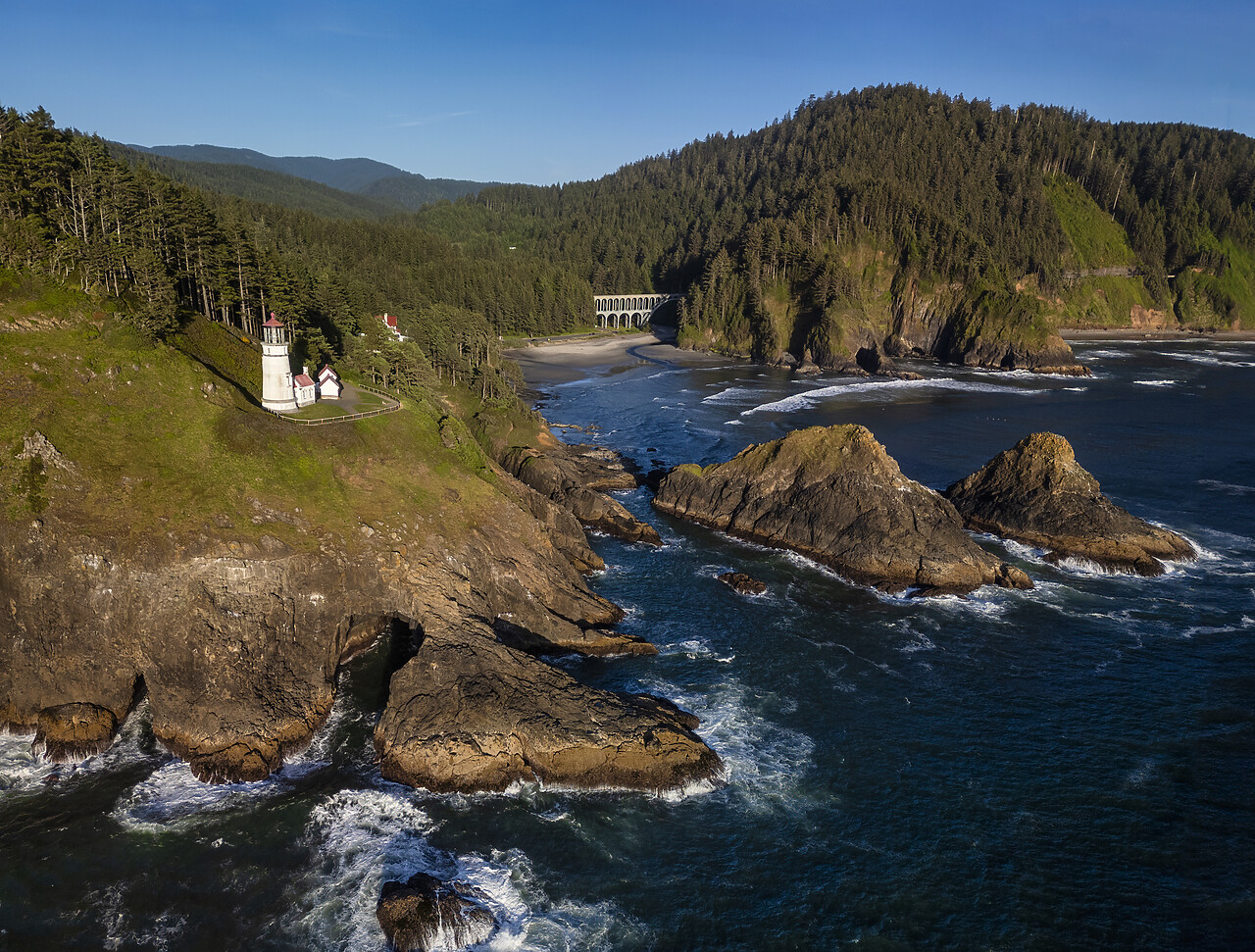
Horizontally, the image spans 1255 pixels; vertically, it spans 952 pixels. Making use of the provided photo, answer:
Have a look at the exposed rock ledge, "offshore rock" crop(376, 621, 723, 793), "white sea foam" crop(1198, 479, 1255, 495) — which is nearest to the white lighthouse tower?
the exposed rock ledge

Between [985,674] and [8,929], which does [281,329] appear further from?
[985,674]

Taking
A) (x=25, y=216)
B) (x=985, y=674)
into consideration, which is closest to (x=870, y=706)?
(x=985, y=674)

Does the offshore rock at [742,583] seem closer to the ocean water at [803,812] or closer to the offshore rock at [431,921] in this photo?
the ocean water at [803,812]

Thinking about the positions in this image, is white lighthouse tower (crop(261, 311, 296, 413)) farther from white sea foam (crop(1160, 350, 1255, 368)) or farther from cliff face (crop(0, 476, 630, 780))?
white sea foam (crop(1160, 350, 1255, 368))

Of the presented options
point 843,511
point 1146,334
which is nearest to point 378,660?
point 843,511

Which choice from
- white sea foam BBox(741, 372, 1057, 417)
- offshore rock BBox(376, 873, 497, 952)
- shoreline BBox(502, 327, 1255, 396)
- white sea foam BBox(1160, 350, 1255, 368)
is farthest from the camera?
white sea foam BBox(1160, 350, 1255, 368)
